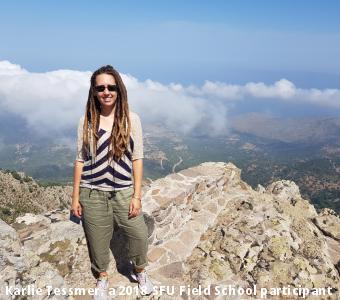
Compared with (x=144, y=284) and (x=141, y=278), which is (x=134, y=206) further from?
(x=144, y=284)

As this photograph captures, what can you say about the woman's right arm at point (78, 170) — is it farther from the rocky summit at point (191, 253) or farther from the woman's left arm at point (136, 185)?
the rocky summit at point (191, 253)

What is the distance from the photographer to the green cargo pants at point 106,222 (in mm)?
6398

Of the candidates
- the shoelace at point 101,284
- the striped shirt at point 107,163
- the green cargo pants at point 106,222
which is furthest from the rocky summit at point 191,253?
the striped shirt at point 107,163

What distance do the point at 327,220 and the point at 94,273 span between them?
12106 mm

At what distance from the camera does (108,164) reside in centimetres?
611

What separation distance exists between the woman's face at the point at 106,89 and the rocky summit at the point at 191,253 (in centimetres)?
342

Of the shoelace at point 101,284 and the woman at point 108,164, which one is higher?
the woman at point 108,164

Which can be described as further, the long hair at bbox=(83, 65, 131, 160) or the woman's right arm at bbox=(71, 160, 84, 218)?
the woman's right arm at bbox=(71, 160, 84, 218)

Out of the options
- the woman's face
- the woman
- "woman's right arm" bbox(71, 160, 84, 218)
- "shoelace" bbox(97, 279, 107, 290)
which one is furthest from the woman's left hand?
"shoelace" bbox(97, 279, 107, 290)

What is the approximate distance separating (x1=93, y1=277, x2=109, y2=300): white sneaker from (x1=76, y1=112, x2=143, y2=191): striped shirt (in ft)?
7.54

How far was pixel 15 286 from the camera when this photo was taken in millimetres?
5957

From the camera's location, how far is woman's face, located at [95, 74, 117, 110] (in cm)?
592

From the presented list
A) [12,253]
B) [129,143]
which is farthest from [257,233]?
[12,253]

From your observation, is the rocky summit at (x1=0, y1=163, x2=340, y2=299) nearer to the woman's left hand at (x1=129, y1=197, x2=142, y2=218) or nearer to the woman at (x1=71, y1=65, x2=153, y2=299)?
the woman at (x1=71, y1=65, x2=153, y2=299)
